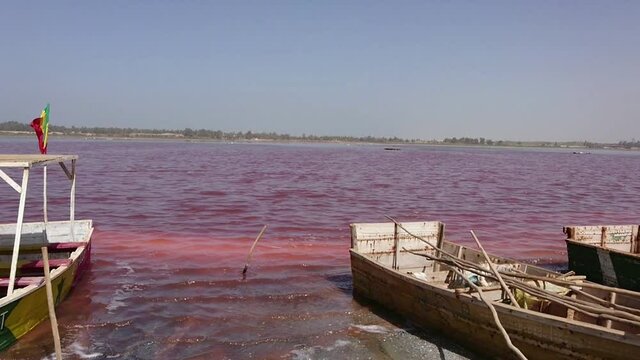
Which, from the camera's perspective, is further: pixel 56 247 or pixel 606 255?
pixel 56 247

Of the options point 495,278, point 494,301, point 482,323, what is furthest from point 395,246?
point 482,323

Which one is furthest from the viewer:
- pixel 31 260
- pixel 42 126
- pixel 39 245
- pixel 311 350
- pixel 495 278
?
pixel 39 245

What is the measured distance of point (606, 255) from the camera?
34.5 ft

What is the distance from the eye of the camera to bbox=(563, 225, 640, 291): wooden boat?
10141 millimetres

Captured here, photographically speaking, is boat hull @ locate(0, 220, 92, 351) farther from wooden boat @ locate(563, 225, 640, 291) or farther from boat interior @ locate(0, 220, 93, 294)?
wooden boat @ locate(563, 225, 640, 291)

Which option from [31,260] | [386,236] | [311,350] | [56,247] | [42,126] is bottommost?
[311,350]

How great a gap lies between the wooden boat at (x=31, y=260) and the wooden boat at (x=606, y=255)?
34.8ft

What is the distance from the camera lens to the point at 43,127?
33.2 feet

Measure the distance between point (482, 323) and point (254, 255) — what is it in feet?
28.8

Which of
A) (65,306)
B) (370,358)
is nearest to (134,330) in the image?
→ (65,306)

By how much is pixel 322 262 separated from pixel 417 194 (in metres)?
18.1

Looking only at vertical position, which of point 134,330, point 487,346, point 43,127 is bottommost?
point 134,330

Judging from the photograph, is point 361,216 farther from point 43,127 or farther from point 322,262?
point 43,127

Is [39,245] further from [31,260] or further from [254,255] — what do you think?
[254,255]
